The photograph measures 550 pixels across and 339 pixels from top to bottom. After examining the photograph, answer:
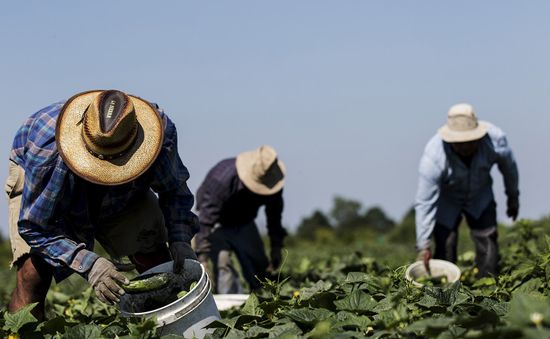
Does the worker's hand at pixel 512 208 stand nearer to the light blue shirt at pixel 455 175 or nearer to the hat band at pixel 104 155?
the light blue shirt at pixel 455 175

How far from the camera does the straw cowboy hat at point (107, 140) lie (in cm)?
456

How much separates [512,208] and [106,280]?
14.5 feet

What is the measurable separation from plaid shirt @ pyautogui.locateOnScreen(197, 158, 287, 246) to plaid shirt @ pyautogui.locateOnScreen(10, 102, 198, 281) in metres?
2.85

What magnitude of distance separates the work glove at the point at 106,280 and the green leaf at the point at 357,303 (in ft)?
3.10

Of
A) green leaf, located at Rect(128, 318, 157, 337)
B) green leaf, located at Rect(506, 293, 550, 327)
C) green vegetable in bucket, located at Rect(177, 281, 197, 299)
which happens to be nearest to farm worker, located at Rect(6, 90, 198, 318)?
green vegetable in bucket, located at Rect(177, 281, 197, 299)

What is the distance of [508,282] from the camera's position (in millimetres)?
5512

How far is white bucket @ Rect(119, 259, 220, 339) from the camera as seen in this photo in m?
4.41

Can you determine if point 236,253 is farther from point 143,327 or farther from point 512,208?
point 143,327

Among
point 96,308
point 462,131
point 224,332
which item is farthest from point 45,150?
point 462,131

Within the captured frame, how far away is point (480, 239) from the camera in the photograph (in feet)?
26.3

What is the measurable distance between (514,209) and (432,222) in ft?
2.55

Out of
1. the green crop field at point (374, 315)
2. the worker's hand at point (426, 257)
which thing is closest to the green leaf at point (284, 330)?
the green crop field at point (374, 315)

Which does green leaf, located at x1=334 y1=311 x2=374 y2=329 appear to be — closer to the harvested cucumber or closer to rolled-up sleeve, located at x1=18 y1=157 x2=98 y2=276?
the harvested cucumber

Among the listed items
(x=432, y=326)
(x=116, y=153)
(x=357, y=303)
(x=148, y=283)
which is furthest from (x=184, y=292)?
(x=432, y=326)
